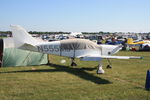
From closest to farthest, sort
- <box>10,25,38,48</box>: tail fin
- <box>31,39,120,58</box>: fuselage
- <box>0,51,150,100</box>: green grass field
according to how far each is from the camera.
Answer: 1. <box>0,51,150,100</box>: green grass field
2. <box>10,25,38,48</box>: tail fin
3. <box>31,39,120,58</box>: fuselage

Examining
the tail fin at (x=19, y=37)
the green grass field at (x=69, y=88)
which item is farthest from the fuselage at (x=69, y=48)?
the green grass field at (x=69, y=88)

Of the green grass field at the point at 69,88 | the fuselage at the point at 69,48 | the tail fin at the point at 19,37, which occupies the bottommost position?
the green grass field at the point at 69,88

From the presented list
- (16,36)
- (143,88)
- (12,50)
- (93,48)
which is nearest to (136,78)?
(143,88)

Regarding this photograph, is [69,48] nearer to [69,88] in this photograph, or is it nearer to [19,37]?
[19,37]

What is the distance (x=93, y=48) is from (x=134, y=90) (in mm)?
6419

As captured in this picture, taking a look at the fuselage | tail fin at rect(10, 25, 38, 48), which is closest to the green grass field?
tail fin at rect(10, 25, 38, 48)

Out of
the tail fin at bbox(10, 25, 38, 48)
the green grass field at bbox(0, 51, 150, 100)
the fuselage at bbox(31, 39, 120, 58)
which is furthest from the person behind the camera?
the fuselage at bbox(31, 39, 120, 58)

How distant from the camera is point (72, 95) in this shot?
8.64 meters

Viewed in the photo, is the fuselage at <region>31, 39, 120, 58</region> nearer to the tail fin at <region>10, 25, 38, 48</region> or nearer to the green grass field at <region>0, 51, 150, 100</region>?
the tail fin at <region>10, 25, 38, 48</region>

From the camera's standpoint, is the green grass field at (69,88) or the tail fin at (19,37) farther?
→ the tail fin at (19,37)

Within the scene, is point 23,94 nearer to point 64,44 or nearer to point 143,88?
point 143,88

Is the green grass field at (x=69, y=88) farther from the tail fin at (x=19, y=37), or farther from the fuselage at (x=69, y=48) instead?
the fuselage at (x=69, y=48)

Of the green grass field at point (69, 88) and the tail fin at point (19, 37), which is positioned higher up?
the tail fin at point (19, 37)

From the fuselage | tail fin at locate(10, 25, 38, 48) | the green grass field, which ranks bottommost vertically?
the green grass field
